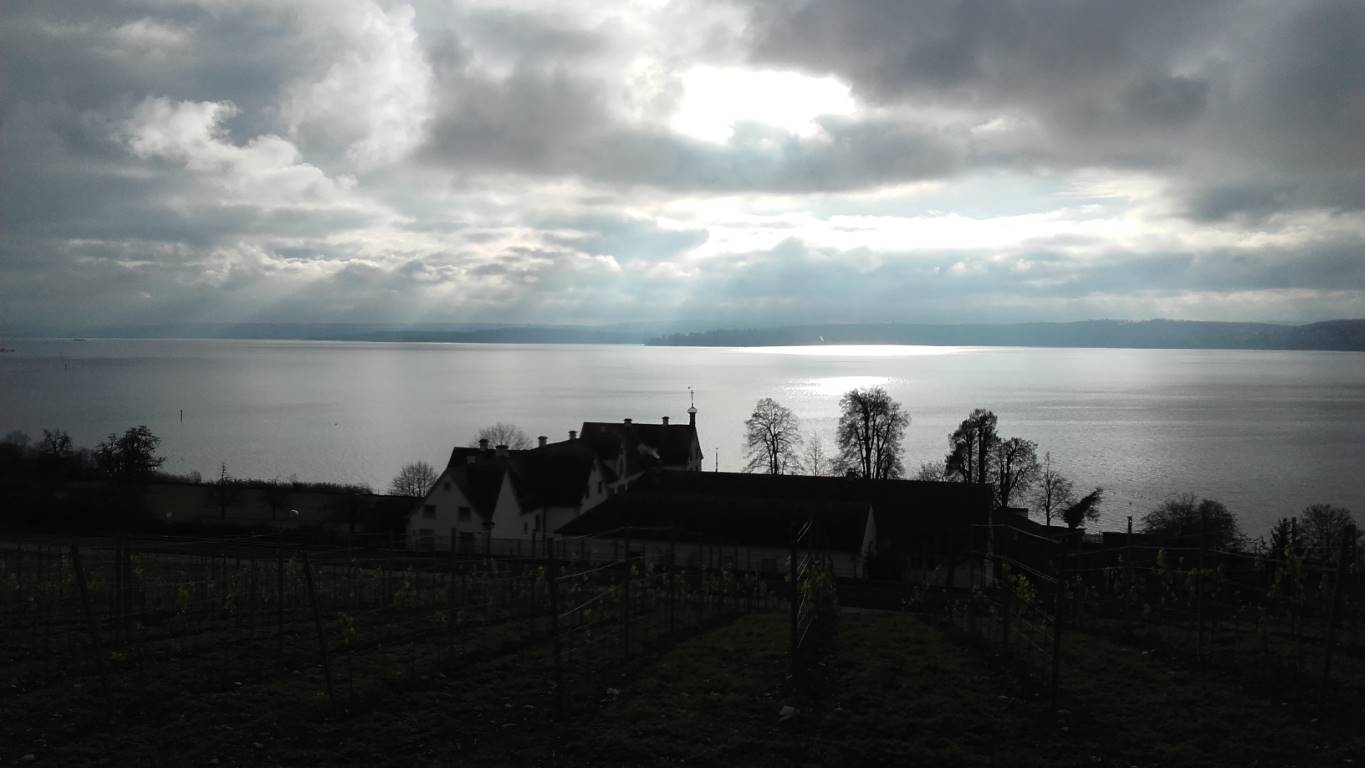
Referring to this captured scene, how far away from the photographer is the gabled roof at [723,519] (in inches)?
1410

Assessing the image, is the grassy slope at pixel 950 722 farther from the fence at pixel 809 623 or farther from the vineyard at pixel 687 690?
the fence at pixel 809 623

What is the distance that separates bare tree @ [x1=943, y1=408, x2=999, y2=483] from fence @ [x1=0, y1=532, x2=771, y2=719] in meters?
34.6

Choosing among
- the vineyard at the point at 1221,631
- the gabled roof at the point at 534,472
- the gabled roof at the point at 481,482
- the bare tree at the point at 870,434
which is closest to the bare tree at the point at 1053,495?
the bare tree at the point at 870,434

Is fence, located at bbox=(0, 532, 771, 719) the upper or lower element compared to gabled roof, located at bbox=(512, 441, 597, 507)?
lower

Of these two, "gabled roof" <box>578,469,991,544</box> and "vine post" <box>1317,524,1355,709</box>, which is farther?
"gabled roof" <box>578,469,991,544</box>

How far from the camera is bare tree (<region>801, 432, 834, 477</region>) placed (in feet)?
269

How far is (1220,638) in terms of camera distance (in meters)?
16.2

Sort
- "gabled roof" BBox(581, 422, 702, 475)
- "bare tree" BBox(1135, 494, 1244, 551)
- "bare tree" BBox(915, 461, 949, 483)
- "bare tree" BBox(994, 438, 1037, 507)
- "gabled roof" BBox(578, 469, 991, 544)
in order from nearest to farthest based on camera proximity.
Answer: "gabled roof" BBox(578, 469, 991, 544)
"bare tree" BBox(1135, 494, 1244, 551)
"gabled roof" BBox(581, 422, 702, 475)
"bare tree" BBox(994, 438, 1037, 507)
"bare tree" BBox(915, 461, 949, 483)

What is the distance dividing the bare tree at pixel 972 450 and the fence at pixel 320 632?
3460 cm

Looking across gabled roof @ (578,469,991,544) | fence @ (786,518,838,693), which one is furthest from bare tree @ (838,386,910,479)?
fence @ (786,518,838,693)

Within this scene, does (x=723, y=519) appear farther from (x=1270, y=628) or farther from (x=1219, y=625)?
(x=1219, y=625)

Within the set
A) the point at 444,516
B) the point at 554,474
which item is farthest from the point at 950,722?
the point at 554,474

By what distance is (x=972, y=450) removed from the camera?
2338 inches

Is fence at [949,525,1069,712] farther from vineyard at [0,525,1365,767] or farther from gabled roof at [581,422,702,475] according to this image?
gabled roof at [581,422,702,475]
